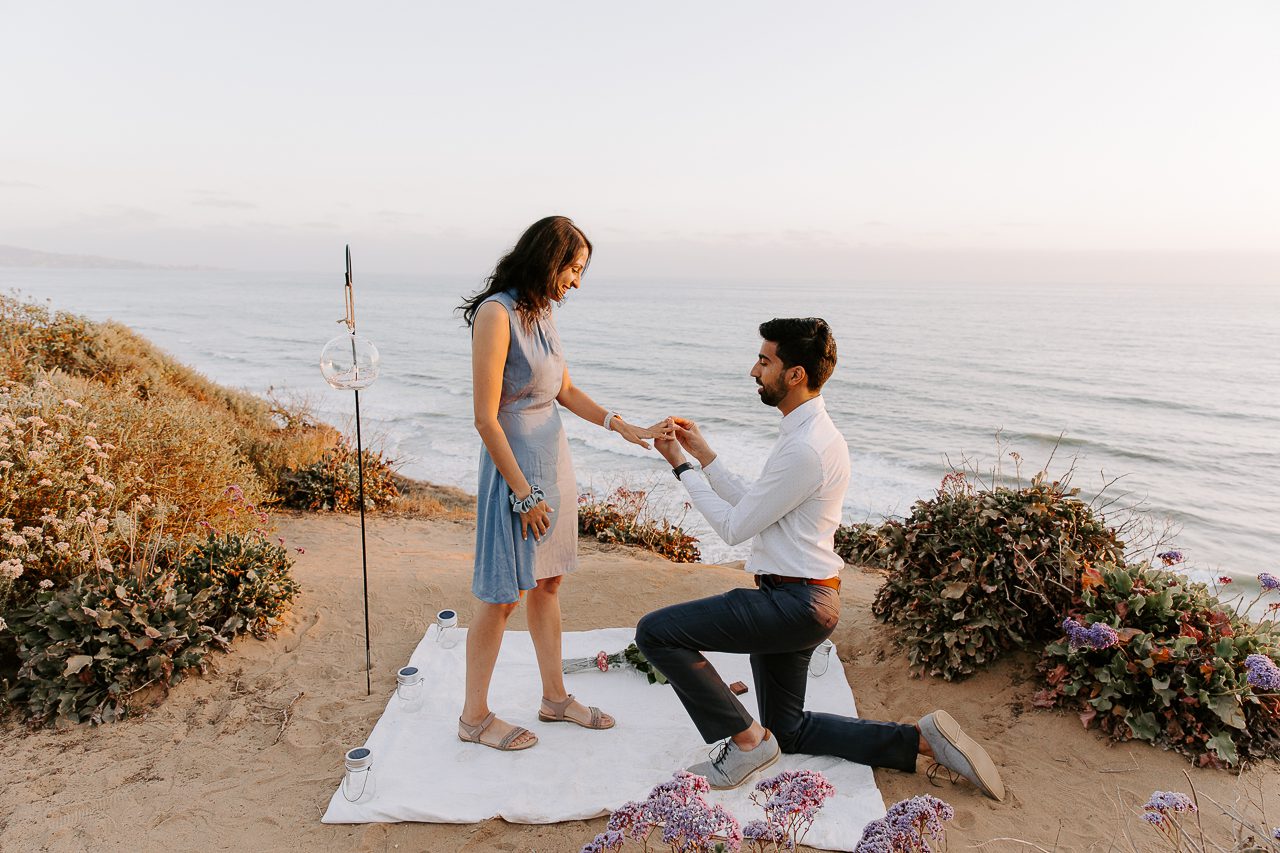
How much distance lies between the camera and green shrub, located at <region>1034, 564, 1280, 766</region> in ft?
12.0

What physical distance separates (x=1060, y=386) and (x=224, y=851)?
26550 mm

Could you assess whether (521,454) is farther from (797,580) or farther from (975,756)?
(975,756)

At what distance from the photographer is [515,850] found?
3.22m

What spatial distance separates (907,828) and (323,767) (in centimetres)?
289

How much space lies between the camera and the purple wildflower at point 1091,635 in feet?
12.3

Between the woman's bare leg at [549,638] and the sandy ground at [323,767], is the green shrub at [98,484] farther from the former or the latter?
the woman's bare leg at [549,638]

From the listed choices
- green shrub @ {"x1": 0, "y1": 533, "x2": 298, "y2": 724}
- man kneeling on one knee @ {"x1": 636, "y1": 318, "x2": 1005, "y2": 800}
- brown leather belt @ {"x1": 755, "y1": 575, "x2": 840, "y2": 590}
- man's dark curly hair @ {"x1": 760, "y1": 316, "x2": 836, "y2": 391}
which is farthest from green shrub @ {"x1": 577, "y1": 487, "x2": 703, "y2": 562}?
man's dark curly hair @ {"x1": 760, "y1": 316, "x2": 836, "y2": 391}

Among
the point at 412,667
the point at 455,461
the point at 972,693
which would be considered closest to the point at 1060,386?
the point at 455,461

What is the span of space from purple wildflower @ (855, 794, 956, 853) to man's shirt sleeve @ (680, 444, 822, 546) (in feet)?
4.05

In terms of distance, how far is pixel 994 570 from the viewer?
4.37 meters

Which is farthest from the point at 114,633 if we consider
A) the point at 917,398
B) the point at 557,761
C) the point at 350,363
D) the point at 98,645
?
the point at 917,398

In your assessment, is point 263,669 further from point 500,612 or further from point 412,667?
point 500,612

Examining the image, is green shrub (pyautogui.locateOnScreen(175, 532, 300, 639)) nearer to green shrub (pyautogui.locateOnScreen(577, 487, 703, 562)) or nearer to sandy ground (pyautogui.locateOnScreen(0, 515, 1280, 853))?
sandy ground (pyautogui.locateOnScreen(0, 515, 1280, 853))

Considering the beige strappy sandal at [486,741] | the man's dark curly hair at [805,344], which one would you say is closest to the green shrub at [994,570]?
the man's dark curly hair at [805,344]
